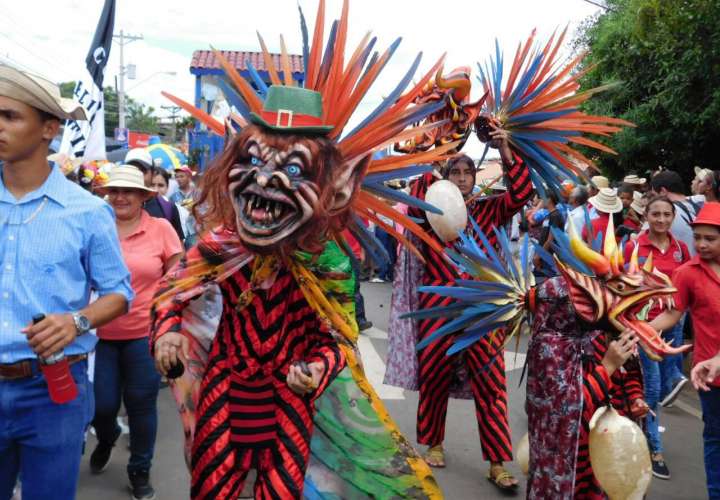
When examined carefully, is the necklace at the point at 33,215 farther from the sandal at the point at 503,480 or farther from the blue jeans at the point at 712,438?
the blue jeans at the point at 712,438

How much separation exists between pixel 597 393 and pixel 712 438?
1391 mm

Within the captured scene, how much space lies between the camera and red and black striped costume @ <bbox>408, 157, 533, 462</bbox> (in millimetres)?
4508

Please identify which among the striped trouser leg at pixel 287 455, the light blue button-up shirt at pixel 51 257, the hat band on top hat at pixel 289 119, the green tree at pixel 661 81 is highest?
the green tree at pixel 661 81

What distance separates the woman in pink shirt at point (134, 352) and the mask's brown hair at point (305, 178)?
154 cm

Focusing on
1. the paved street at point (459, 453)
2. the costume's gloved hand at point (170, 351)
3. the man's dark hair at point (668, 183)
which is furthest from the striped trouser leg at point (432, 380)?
the man's dark hair at point (668, 183)

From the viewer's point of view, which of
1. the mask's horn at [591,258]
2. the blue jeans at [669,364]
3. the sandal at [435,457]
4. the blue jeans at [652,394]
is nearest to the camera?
the mask's horn at [591,258]

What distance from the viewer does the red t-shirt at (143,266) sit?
4234 millimetres

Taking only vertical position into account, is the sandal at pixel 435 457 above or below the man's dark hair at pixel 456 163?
below

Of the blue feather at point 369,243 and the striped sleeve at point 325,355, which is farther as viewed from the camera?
the blue feather at point 369,243

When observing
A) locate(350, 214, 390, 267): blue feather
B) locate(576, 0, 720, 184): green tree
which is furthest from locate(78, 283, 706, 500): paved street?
locate(576, 0, 720, 184): green tree

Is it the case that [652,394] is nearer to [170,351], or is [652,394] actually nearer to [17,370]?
[170,351]

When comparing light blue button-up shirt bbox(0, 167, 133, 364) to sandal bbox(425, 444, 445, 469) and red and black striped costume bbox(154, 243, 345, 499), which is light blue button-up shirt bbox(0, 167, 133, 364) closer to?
red and black striped costume bbox(154, 243, 345, 499)

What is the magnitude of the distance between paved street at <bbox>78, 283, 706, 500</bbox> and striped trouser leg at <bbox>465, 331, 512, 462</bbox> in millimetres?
226

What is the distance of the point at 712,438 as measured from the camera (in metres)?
4.17
